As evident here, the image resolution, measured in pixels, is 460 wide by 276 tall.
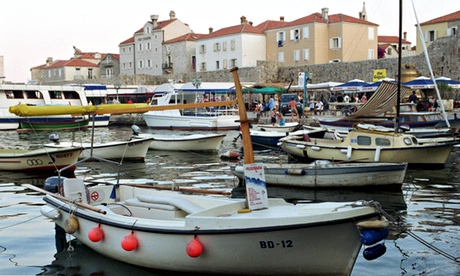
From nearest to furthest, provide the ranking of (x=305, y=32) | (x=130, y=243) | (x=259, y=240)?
(x=259, y=240)
(x=130, y=243)
(x=305, y=32)

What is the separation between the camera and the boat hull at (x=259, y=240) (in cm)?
757

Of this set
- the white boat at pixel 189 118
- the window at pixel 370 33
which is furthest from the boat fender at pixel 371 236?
the window at pixel 370 33

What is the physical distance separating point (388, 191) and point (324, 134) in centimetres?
1152

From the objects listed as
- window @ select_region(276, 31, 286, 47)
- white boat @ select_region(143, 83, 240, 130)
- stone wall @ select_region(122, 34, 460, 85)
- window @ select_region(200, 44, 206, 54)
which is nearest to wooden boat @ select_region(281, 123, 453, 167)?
white boat @ select_region(143, 83, 240, 130)

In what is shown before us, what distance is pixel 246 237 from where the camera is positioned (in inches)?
303

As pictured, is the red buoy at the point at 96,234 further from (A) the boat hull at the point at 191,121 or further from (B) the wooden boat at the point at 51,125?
(B) the wooden boat at the point at 51,125

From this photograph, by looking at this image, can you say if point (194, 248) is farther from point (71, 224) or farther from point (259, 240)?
point (71, 224)

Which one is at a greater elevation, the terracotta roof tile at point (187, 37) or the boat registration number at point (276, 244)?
the terracotta roof tile at point (187, 37)

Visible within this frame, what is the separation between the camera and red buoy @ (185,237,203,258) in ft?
25.8

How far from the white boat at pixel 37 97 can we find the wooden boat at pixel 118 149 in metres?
21.7

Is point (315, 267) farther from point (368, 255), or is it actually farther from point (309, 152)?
point (309, 152)

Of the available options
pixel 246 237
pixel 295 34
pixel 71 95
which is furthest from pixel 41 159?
pixel 295 34

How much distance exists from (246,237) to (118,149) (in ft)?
50.9

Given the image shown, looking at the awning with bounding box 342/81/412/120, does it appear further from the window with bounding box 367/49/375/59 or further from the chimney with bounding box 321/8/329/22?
the chimney with bounding box 321/8/329/22
